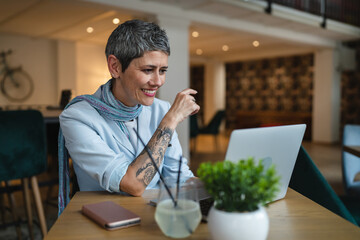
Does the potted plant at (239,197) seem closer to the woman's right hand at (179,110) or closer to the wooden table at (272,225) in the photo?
the wooden table at (272,225)

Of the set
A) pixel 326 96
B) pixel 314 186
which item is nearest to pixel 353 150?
pixel 314 186

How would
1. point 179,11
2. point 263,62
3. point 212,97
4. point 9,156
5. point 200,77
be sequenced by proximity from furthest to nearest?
point 200,77, point 212,97, point 263,62, point 179,11, point 9,156

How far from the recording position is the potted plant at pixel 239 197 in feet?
1.95

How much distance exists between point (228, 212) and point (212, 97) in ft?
37.4

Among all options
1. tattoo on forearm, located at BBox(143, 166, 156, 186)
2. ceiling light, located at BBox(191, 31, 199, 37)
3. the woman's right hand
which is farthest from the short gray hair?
ceiling light, located at BBox(191, 31, 199, 37)

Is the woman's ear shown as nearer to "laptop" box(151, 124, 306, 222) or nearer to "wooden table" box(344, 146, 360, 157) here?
"laptop" box(151, 124, 306, 222)

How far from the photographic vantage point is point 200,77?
1294cm

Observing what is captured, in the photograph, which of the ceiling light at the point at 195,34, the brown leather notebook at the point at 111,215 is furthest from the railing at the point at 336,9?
the brown leather notebook at the point at 111,215

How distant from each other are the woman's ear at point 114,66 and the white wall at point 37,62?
314 inches

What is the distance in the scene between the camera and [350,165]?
2283 mm

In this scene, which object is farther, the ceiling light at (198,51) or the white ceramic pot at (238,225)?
the ceiling light at (198,51)

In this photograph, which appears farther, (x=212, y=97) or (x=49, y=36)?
(x=212, y=97)

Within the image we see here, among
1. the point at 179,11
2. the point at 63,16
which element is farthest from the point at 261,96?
the point at 63,16

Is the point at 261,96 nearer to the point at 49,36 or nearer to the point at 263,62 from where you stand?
the point at 263,62
